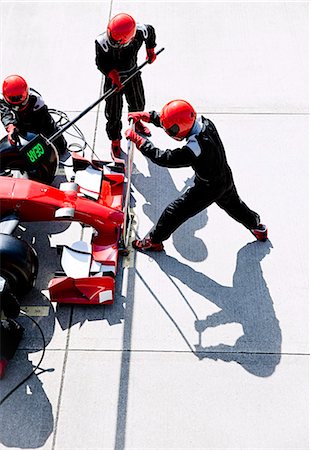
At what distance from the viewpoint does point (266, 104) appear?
6.45m

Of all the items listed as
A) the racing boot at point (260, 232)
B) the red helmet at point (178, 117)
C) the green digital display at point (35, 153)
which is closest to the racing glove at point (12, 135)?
the green digital display at point (35, 153)

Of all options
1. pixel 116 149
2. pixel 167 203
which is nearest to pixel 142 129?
pixel 116 149

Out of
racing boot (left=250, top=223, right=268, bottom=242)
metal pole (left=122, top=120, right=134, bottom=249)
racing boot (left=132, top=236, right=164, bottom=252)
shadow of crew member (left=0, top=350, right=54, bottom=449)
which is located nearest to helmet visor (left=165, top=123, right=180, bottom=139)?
metal pole (left=122, top=120, right=134, bottom=249)

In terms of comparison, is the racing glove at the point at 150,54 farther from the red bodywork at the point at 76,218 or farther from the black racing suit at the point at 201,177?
the red bodywork at the point at 76,218

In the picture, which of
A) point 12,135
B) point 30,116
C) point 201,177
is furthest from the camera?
point 30,116

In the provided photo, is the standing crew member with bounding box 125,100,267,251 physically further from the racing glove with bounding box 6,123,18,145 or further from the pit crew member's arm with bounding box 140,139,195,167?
the racing glove with bounding box 6,123,18,145

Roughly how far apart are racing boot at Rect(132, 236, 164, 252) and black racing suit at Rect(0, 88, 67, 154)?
1470 mm

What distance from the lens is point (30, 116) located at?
5301mm

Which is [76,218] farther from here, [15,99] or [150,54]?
[150,54]

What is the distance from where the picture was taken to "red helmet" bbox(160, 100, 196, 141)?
4.07m

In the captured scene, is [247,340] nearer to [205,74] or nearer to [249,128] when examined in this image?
[249,128]

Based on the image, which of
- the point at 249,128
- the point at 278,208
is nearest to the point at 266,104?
the point at 249,128

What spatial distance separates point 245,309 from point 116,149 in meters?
2.23

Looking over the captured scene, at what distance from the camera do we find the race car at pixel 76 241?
455cm
